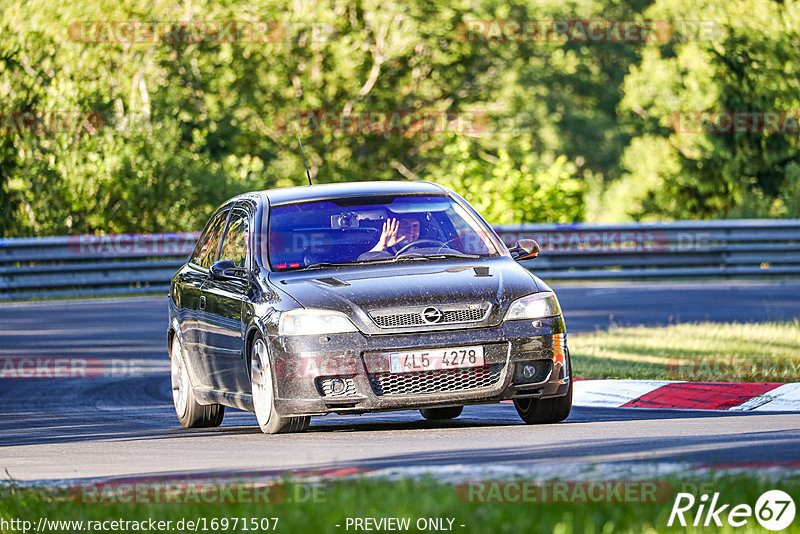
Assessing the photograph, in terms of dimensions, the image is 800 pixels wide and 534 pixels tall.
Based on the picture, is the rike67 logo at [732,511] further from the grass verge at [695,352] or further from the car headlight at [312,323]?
the grass verge at [695,352]

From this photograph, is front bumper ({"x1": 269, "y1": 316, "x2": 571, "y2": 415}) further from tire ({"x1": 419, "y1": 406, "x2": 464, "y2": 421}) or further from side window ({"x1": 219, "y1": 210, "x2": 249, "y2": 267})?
tire ({"x1": 419, "y1": 406, "x2": 464, "y2": 421})

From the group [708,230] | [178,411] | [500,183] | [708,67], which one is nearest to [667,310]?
[708,230]

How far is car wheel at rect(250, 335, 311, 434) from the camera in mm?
9430

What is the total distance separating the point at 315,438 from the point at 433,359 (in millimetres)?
883

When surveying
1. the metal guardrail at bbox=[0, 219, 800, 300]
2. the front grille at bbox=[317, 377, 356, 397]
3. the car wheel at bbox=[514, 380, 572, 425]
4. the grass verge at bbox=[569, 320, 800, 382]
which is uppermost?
the front grille at bbox=[317, 377, 356, 397]

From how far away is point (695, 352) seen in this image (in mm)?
14203

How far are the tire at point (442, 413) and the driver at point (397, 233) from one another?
1.42m

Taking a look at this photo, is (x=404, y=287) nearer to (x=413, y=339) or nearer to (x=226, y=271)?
(x=413, y=339)

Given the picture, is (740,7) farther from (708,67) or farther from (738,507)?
(738,507)

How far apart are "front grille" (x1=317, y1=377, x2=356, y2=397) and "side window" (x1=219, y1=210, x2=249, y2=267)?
4.85 feet

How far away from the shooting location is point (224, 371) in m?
10.3

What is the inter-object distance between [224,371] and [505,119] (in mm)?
35685

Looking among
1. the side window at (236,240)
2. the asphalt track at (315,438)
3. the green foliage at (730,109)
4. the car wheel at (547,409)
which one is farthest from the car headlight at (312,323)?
the green foliage at (730,109)

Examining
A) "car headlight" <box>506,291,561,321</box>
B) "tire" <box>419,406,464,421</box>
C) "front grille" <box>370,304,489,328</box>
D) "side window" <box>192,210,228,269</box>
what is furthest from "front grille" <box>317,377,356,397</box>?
"side window" <box>192,210,228,269</box>
